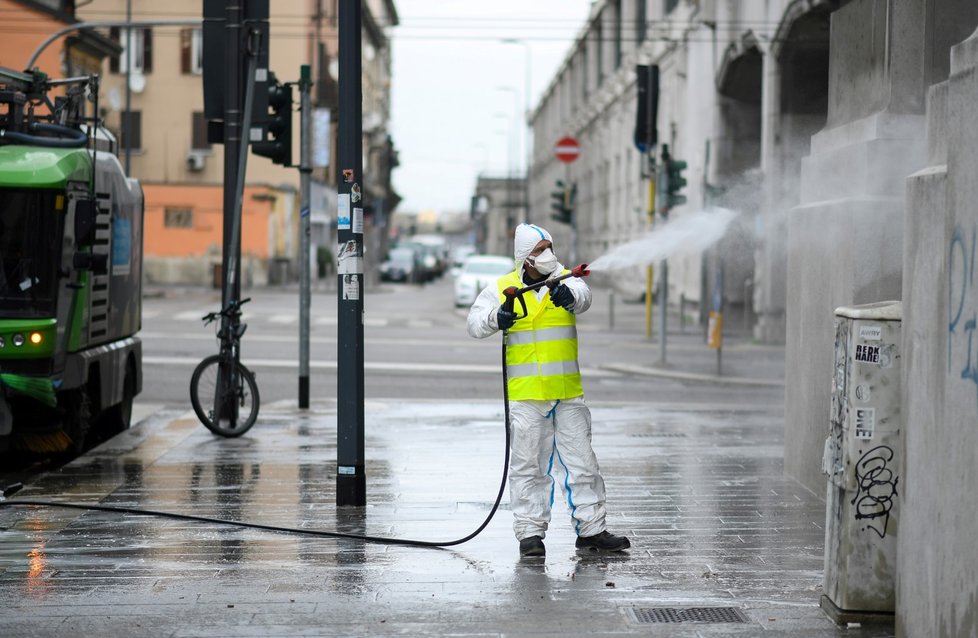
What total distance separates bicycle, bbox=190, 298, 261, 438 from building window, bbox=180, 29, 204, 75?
39.9 meters

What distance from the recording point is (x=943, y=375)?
5.16 metres

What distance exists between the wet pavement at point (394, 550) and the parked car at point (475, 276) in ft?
81.1

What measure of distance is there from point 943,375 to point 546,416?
2621 millimetres

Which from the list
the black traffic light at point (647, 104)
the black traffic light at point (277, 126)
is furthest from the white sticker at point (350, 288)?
the black traffic light at point (647, 104)

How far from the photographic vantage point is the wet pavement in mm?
6004

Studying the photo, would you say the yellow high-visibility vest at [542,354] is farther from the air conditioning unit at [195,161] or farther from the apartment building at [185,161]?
the air conditioning unit at [195,161]

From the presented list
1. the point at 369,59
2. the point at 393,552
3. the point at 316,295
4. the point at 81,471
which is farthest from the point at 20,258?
the point at 369,59

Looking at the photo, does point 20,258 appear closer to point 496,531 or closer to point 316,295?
point 496,531

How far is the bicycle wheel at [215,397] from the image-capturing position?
1193 centimetres

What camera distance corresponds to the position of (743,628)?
5852mm

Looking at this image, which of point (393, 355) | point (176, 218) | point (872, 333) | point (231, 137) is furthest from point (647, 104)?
point (176, 218)

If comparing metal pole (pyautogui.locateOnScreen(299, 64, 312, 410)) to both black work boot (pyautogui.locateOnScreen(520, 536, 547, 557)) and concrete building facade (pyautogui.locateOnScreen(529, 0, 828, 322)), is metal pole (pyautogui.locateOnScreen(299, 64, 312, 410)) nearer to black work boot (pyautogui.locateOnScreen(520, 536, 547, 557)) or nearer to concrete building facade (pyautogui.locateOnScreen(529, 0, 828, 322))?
concrete building facade (pyautogui.locateOnScreen(529, 0, 828, 322))

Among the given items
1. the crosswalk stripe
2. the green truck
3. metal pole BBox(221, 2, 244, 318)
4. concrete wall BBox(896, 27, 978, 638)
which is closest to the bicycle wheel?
metal pole BBox(221, 2, 244, 318)

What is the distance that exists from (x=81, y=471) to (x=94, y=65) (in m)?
29.9
